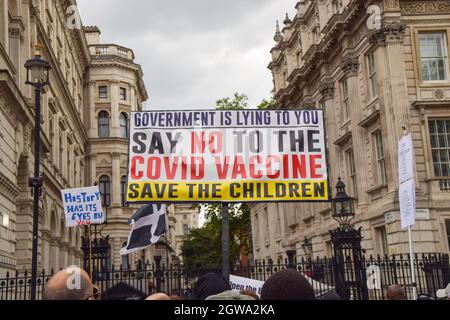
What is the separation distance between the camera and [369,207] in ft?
84.4

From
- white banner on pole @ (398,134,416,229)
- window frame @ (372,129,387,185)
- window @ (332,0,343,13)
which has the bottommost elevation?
white banner on pole @ (398,134,416,229)

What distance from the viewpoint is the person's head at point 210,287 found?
3818mm

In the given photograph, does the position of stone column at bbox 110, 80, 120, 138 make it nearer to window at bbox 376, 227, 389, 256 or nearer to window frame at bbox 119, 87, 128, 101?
window frame at bbox 119, 87, 128, 101

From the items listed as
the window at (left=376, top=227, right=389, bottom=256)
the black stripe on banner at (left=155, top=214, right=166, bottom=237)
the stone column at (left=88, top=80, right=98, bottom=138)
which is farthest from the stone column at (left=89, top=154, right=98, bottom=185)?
the black stripe on banner at (left=155, top=214, right=166, bottom=237)

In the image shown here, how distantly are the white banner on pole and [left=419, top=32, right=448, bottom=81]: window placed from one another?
14.5 m

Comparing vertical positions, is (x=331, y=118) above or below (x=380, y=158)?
above

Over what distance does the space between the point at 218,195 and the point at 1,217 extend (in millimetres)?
11936

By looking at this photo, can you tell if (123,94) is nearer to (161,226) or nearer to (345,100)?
(345,100)

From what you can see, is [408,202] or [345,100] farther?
[345,100]

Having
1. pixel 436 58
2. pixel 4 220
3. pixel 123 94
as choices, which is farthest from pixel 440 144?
pixel 123 94

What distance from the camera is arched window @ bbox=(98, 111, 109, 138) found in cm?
5216

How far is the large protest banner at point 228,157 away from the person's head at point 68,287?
218 inches

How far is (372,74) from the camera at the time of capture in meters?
26.0

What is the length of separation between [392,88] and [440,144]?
2888 mm
